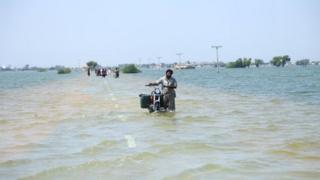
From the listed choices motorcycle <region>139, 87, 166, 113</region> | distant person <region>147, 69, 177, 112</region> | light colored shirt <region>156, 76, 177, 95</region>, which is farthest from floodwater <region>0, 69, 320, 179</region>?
light colored shirt <region>156, 76, 177, 95</region>

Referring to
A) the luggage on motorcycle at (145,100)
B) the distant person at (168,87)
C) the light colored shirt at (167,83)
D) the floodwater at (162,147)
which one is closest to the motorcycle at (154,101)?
the luggage on motorcycle at (145,100)

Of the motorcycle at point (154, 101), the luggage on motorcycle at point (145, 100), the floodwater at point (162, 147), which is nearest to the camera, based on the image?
the floodwater at point (162, 147)

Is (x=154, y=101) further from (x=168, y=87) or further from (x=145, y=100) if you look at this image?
(x=168, y=87)

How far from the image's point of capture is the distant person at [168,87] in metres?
17.3

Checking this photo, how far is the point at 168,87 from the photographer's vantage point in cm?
1745

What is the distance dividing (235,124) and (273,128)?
147cm

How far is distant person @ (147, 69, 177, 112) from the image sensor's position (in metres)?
17.3

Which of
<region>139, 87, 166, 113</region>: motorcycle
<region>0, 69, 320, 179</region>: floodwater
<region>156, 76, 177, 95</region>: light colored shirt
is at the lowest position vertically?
<region>0, 69, 320, 179</region>: floodwater

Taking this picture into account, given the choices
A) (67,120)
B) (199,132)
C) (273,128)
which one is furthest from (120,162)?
(67,120)

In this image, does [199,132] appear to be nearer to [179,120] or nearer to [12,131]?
[179,120]

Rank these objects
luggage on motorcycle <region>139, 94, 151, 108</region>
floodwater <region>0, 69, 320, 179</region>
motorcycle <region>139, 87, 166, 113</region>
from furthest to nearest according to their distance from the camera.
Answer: luggage on motorcycle <region>139, 94, 151, 108</region> < motorcycle <region>139, 87, 166, 113</region> < floodwater <region>0, 69, 320, 179</region>

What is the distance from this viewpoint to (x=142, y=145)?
37.6 feet

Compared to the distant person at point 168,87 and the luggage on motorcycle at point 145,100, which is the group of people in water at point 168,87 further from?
the luggage on motorcycle at point 145,100

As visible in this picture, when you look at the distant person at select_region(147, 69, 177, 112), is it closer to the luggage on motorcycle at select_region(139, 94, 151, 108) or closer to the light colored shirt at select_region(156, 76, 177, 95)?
the light colored shirt at select_region(156, 76, 177, 95)
